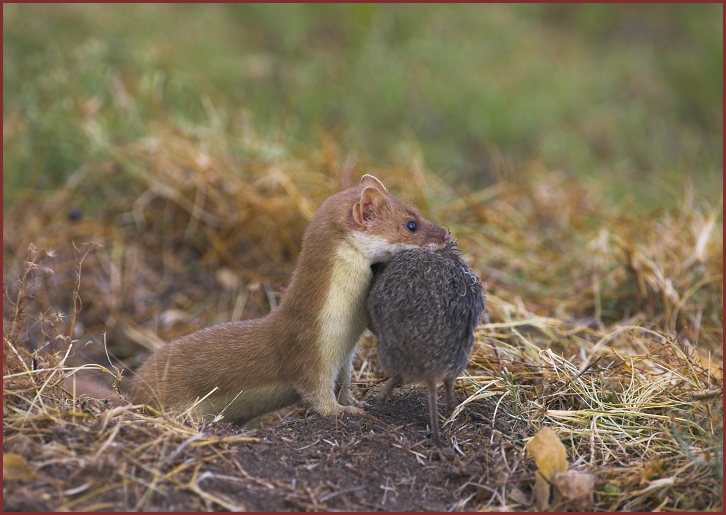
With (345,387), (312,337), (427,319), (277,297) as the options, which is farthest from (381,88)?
(427,319)

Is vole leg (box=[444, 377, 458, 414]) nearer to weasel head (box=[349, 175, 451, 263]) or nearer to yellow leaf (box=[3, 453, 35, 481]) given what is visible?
weasel head (box=[349, 175, 451, 263])

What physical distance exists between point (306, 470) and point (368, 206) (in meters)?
1.33

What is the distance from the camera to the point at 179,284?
259 inches

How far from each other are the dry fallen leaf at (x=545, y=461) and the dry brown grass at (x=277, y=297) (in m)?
0.10

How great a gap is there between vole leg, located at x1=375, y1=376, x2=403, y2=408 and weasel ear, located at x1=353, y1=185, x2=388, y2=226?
75 centimetres

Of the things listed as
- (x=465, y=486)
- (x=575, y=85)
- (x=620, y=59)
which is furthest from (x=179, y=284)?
(x=620, y=59)

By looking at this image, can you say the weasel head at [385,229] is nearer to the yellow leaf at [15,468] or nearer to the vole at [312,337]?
the vole at [312,337]

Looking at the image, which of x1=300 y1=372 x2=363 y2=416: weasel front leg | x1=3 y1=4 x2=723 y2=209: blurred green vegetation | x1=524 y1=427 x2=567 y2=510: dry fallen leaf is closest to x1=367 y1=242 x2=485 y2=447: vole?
x1=300 y1=372 x2=363 y2=416: weasel front leg

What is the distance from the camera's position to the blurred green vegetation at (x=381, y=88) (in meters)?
7.56

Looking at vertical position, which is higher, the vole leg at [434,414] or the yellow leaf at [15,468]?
the yellow leaf at [15,468]

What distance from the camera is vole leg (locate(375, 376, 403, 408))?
12.6 ft

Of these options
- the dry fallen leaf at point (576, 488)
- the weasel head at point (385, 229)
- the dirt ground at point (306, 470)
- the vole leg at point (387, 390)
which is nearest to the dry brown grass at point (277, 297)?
the dirt ground at point (306, 470)

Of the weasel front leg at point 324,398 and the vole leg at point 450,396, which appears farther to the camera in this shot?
the weasel front leg at point 324,398

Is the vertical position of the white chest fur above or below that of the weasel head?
below
